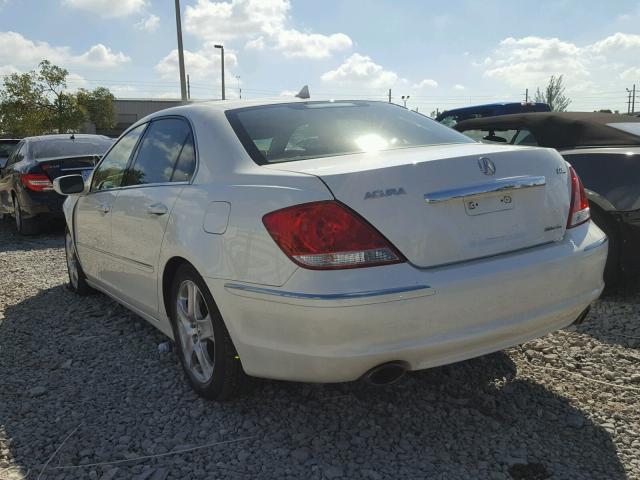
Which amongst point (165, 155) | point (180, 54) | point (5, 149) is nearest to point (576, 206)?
point (165, 155)

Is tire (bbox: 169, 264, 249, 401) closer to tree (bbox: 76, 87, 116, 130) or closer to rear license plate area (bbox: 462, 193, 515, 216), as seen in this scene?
rear license plate area (bbox: 462, 193, 515, 216)

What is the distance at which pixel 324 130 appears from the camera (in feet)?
10.3

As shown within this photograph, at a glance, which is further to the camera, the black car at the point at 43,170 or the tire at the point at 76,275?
the black car at the point at 43,170

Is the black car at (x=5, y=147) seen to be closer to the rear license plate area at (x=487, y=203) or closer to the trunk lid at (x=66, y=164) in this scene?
the trunk lid at (x=66, y=164)

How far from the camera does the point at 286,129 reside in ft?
10.3

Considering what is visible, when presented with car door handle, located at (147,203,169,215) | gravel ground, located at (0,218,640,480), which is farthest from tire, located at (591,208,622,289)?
car door handle, located at (147,203,169,215)

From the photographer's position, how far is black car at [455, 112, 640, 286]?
4.27m

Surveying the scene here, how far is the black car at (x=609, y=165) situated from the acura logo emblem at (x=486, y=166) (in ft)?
7.15

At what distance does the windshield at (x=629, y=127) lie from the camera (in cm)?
470

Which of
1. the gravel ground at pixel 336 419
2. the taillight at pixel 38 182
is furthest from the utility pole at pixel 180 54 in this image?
the gravel ground at pixel 336 419

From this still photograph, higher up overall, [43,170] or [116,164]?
[116,164]

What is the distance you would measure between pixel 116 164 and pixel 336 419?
247cm

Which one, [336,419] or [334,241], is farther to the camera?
[336,419]

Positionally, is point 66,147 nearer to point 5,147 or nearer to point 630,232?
point 5,147
